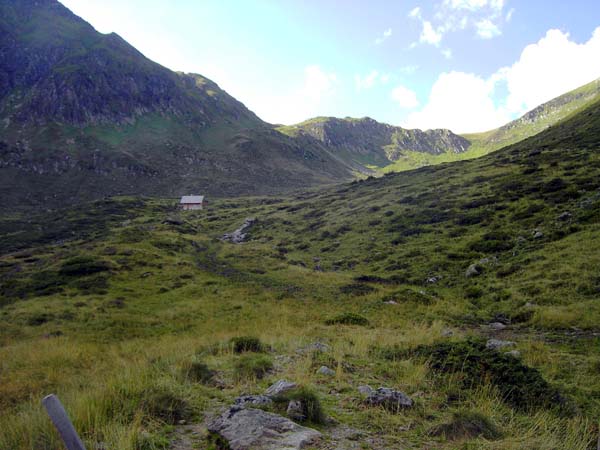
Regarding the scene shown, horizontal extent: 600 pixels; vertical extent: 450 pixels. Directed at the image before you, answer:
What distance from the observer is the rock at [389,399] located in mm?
6281

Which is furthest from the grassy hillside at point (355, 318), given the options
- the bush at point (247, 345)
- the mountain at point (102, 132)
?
the mountain at point (102, 132)

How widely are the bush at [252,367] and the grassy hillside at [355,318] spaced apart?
5 centimetres

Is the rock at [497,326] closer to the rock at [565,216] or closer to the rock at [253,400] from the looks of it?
the rock at [253,400]

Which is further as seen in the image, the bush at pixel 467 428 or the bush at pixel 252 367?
the bush at pixel 252 367

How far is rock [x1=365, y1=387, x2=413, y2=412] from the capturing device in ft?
20.6

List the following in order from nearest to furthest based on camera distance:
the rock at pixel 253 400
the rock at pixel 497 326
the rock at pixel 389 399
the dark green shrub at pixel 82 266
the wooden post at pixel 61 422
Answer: the wooden post at pixel 61 422
the rock at pixel 253 400
the rock at pixel 389 399
the rock at pixel 497 326
the dark green shrub at pixel 82 266

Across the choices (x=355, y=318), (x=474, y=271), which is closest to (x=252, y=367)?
(x=355, y=318)

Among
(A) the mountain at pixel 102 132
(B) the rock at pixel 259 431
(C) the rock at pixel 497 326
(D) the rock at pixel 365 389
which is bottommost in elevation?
(C) the rock at pixel 497 326

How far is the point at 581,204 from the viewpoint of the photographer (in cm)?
2881

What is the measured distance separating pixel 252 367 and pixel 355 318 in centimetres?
1002

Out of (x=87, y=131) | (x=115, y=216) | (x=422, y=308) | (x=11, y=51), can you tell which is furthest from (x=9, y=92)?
(x=422, y=308)

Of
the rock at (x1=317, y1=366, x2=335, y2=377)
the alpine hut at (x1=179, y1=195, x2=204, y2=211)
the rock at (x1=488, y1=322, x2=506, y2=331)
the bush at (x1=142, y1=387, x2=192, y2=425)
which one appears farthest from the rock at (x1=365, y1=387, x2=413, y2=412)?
the alpine hut at (x1=179, y1=195, x2=204, y2=211)

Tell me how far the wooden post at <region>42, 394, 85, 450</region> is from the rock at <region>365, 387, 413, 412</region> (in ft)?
15.9

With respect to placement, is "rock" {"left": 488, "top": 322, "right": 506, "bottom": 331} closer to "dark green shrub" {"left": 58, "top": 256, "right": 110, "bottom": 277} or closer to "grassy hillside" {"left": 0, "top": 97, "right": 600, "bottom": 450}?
"grassy hillside" {"left": 0, "top": 97, "right": 600, "bottom": 450}
